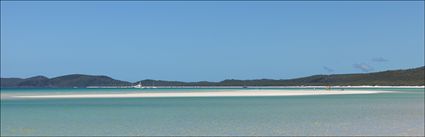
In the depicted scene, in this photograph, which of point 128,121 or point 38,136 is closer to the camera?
point 38,136

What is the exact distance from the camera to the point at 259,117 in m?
34.8

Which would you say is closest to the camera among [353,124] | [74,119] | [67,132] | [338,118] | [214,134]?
[214,134]

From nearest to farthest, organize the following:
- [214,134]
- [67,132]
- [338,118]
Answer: [214,134]
[67,132]
[338,118]

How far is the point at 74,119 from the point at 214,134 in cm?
1311

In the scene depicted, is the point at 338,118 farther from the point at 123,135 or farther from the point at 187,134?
the point at 123,135

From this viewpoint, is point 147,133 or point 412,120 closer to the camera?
point 147,133

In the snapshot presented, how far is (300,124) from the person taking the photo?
2938 cm

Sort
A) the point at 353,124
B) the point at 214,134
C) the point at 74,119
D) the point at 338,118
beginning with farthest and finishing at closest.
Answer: the point at 74,119
the point at 338,118
the point at 353,124
the point at 214,134

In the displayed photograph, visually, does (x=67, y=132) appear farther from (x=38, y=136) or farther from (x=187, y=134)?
(x=187, y=134)

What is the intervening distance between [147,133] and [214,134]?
305 cm

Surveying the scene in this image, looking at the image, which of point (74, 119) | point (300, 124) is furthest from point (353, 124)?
point (74, 119)

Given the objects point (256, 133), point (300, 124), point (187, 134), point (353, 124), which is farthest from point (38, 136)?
point (353, 124)

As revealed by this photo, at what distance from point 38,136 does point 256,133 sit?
936 cm

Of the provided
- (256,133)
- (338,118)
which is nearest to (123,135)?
(256,133)
